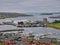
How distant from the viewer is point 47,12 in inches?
52.3

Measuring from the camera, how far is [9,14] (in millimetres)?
1335

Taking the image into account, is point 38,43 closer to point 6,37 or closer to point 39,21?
point 39,21

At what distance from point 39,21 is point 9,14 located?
319 millimetres

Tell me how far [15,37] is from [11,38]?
0.14 ft

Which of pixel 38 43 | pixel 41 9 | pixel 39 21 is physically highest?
pixel 41 9

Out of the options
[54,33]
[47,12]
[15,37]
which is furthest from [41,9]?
[15,37]

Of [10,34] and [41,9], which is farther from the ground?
[41,9]

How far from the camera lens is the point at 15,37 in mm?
1295

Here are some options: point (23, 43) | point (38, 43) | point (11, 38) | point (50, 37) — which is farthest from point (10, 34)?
point (50, 37)

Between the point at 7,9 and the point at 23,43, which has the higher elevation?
the point at 7,9

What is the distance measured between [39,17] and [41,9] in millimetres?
85

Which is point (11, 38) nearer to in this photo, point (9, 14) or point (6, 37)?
point (6, 37)

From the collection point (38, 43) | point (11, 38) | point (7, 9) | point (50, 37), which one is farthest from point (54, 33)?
point (7, 9)

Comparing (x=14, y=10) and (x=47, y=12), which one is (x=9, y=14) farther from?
(x=47, y=12)
